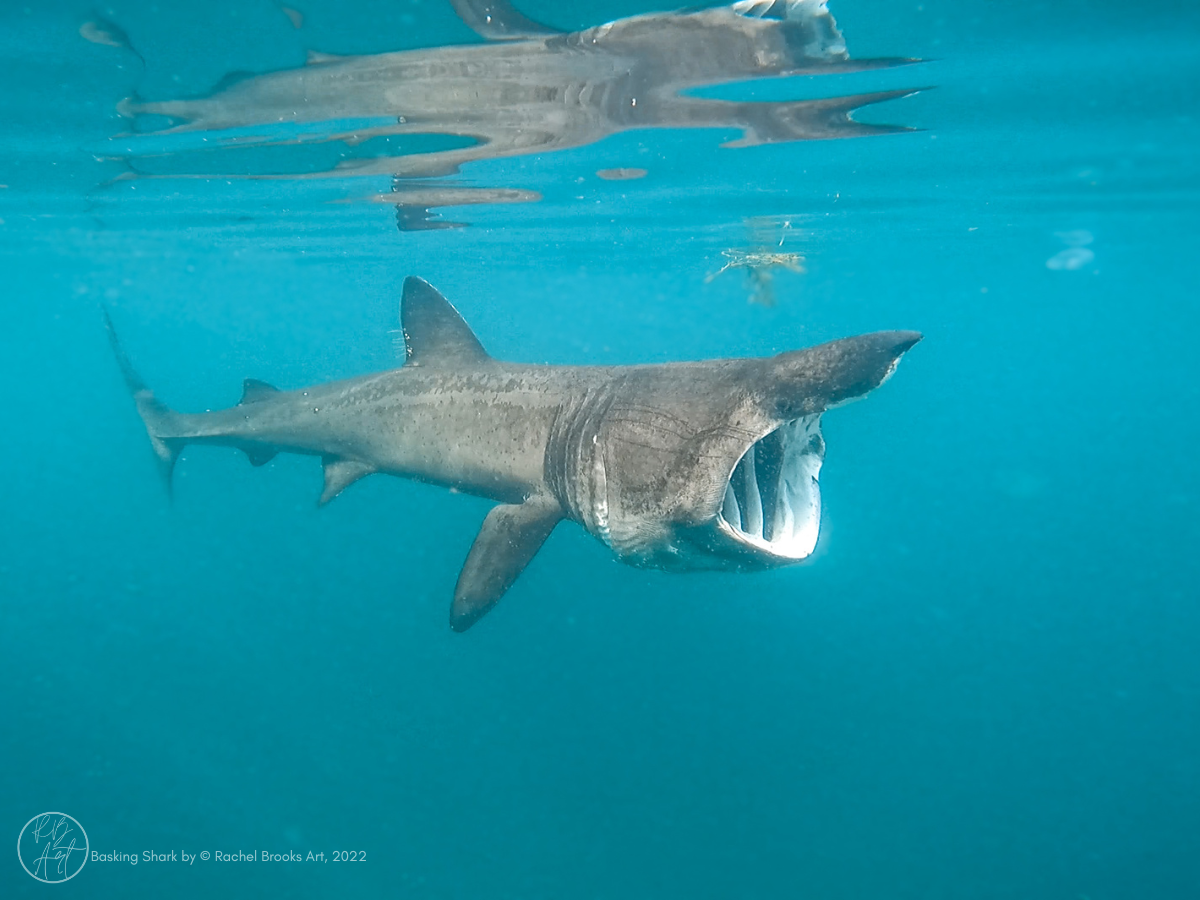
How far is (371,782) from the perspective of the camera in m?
17.1

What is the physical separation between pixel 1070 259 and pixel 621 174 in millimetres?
22614

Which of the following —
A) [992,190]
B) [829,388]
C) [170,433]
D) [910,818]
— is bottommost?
[910,818]

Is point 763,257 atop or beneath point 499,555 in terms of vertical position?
beneath

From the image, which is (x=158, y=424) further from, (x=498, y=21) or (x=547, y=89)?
(x=498, y=21)

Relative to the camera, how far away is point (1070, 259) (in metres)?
27.0

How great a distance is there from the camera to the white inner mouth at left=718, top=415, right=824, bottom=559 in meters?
3.91

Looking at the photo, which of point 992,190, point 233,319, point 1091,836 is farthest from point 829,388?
point 233,319

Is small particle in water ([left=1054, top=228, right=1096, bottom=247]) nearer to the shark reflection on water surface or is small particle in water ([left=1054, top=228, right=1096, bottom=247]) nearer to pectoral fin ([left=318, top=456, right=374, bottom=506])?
the shark reflection on water surface

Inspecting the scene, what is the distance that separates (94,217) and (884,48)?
19.0 metres

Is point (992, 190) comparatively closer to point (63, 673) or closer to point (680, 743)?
point (680, 743)
